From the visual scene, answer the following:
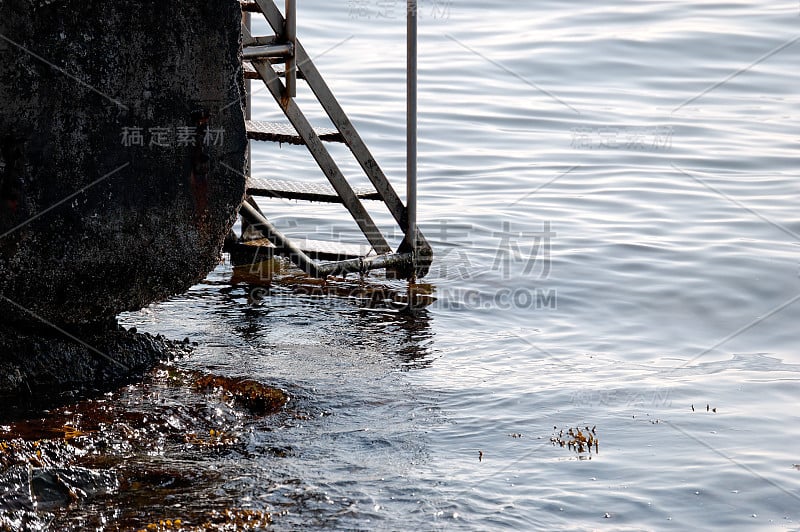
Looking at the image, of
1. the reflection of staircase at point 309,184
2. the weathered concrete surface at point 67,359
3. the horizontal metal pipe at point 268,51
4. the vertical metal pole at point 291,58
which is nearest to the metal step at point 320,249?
the reflection of staircase at point 309,184

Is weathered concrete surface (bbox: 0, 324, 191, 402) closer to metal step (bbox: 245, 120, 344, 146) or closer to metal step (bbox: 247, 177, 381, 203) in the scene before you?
metal step (bbox: 247, 177, 381, 203)

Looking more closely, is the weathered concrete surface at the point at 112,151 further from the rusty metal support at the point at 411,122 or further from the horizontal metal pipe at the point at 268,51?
the rusty metal support at the point at 411,122

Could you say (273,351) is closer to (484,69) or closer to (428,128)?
(428,128)

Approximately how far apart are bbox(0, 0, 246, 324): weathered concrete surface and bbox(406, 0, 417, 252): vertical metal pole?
241cm

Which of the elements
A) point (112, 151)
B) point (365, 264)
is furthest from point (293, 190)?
point (112, 151)

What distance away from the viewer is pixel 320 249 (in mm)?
8438

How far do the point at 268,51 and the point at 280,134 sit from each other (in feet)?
2.51

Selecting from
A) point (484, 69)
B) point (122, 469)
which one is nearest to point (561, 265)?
point (122, 469)

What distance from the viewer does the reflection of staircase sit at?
760 cm

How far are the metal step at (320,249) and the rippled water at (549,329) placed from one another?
1.10 feet

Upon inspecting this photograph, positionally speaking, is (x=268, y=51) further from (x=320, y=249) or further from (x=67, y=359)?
(x=67, y=359)

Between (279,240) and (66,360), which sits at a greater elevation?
(279,240)

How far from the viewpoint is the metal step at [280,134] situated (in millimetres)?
8023

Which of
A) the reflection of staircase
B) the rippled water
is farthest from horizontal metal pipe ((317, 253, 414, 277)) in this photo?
the rippled water
